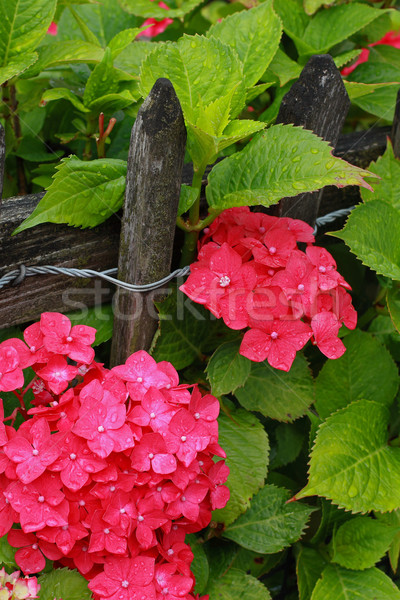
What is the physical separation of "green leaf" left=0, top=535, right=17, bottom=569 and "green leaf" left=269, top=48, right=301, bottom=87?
119 cm

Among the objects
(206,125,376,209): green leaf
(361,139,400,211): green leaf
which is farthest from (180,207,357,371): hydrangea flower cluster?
(361,139,400,211): green leaf

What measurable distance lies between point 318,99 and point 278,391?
669 mm

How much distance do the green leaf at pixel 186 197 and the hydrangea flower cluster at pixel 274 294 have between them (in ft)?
0.30

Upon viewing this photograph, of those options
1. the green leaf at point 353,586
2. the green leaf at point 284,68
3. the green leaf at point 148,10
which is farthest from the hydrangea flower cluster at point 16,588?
the green leaf at point 148,10

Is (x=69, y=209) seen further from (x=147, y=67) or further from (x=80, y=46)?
(x=80, y=46)

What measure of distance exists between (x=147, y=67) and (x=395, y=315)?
0.78 m

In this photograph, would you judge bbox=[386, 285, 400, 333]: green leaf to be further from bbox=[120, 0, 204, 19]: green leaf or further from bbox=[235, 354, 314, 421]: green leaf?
bbox=[120, 0, 204, 19]: green leaf

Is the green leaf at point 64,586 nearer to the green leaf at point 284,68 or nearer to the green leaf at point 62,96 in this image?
the green leaf at point 62,96

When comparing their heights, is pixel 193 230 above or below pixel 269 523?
above

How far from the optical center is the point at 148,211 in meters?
1.20

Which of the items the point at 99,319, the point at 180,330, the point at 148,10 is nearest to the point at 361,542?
the point at 180,330

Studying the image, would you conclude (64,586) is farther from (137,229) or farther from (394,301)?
(394,301)

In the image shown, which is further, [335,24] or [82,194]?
[335,24]

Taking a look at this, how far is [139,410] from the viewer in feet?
3.51
